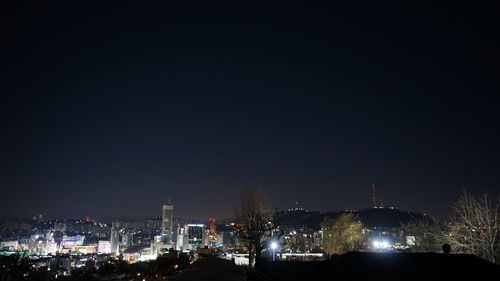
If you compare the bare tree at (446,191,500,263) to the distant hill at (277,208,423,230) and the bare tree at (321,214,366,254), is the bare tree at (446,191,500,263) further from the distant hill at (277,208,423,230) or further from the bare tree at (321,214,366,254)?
the distant hill at (277,208,423,230)

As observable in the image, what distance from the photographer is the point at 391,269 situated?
8492mm

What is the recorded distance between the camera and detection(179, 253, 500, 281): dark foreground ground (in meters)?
7.98

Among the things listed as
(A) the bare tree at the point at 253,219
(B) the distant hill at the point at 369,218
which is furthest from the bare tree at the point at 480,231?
(B) the distant hill at the point at 369,218

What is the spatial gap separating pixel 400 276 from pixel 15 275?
41.1ft

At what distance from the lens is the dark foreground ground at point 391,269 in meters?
7.98

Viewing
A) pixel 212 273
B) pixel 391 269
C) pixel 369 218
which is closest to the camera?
pixel 212 273

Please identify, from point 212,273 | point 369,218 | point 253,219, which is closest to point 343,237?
point 253,219

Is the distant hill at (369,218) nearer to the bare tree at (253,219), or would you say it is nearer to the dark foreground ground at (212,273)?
the bare tree at (253,219)

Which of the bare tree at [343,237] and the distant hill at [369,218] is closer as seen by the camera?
the bare tree at [343,237]

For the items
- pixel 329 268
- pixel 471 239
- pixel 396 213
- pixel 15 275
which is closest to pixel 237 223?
pixel 471 239

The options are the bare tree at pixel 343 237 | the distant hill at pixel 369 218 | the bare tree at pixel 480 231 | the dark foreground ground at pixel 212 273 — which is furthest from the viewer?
the distant hill at pixel 369 218

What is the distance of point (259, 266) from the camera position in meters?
15.6

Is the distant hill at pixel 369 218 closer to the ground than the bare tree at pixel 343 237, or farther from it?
farther from it

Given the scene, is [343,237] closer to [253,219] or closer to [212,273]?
[253,219]
